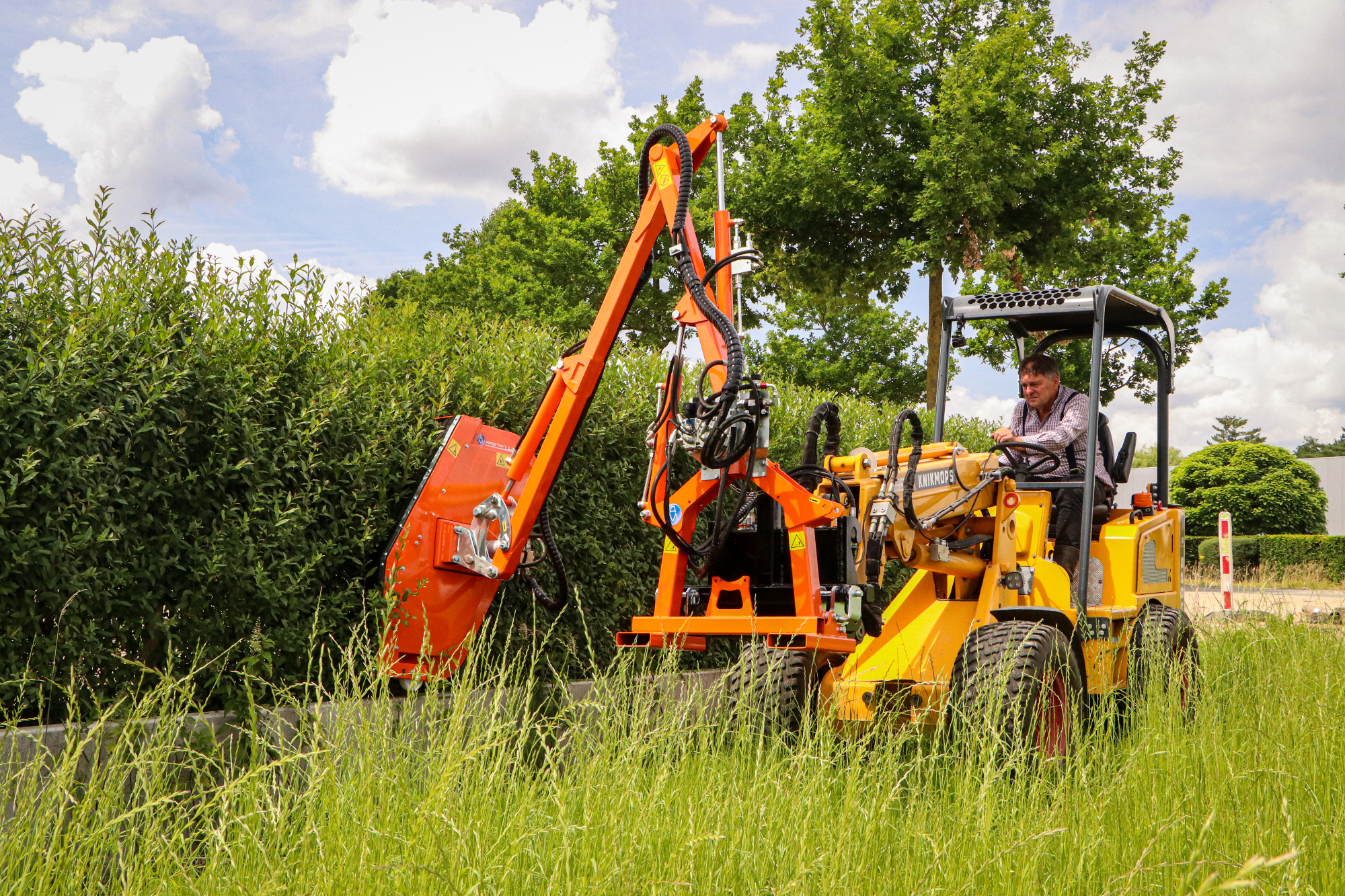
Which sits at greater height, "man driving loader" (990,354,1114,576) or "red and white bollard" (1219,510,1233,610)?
"man driving loader" (990,354,1114,576)

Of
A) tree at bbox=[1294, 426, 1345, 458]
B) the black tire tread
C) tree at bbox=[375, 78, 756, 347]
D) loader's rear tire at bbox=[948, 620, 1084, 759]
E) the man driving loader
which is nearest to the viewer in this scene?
loader's rear tire at bbox=[948, 620, 1084, 759]

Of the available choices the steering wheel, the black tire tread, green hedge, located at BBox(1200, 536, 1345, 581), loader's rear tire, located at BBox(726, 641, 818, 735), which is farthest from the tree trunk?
loader's rear tire, located at BBox(726, 641, 818, 735)

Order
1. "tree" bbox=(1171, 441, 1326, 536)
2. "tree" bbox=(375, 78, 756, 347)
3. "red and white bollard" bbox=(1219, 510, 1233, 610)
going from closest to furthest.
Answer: "red and white bollard" bbox=(1219, 510, 1233, 610) < "tree" bbox=(375, 78, 756, 347) < "tree" bbox=(1171, 441, 1326, 536)

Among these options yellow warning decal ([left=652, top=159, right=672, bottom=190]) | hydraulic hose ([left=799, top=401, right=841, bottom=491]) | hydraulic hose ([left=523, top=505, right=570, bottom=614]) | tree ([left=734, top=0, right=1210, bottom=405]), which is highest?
tree ([left=734, top=0, right=1210, bottom=405])

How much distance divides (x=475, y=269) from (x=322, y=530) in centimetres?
2509

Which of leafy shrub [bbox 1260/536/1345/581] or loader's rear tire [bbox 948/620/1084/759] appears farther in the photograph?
leafy shrub [bbox 1260/536/1345/581]

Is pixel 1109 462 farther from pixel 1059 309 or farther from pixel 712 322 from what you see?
pixel 712 322

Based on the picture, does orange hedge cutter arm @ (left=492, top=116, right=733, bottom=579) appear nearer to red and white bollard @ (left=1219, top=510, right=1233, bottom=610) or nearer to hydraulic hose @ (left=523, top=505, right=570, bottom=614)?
hydraulic hose @ (left=523, top=505, right=570, bottom=614)

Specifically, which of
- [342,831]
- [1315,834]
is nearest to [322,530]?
→ [342,831]

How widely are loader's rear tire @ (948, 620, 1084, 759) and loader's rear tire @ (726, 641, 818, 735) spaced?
64cm

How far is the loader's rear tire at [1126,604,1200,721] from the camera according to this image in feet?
16.1

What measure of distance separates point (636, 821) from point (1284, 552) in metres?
23.5

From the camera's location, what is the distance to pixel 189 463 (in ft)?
13.2

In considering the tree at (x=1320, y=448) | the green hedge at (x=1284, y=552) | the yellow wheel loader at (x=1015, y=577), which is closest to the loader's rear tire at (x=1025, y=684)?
the yellow wheel loader at (x=1015, y=577)
